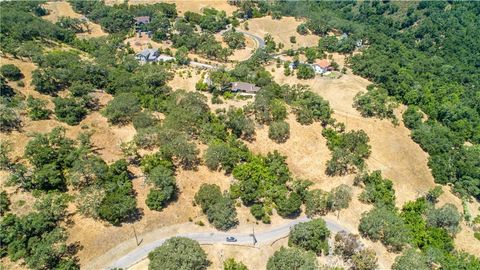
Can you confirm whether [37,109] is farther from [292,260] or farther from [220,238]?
[292,260]

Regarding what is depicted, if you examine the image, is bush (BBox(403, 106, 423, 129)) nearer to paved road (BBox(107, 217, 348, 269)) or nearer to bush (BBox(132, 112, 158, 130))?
paved road (BBox(107, 217, 348, 269))

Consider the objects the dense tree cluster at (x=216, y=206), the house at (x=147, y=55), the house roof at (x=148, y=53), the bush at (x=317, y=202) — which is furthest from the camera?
the house roof at (x=148, y=53)

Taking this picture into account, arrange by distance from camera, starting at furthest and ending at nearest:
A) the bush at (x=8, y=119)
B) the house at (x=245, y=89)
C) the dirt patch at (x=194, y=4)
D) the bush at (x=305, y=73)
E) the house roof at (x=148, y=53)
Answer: the dirt patch at (x=194, y=4) → the house roof at (x=148, y=53) → the bush at (x=305, y=73) → the house at (x=245, y=89) → the bush at (x=8, y=119)

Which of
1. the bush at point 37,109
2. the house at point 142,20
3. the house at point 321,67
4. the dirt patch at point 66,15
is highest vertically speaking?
the house at point 321,67

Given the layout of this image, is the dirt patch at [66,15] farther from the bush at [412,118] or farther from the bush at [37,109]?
the bush at [412,118]

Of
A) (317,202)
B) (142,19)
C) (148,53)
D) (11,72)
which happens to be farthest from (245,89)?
(142,19)

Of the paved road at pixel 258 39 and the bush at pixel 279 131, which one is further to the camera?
the paved road at pixel 258 39

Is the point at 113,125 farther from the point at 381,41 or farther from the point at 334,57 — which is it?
the point at 381,41

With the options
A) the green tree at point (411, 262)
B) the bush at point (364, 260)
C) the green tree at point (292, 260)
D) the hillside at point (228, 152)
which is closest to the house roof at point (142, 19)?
the hillside at point (228, 152)
